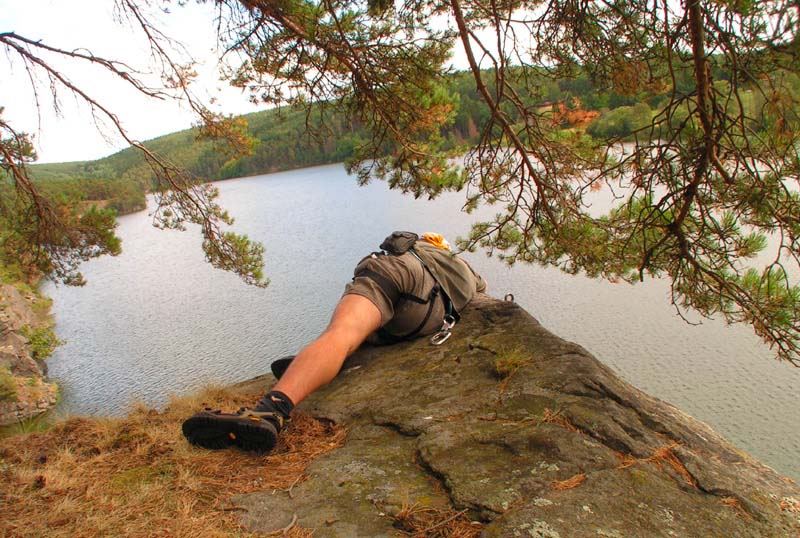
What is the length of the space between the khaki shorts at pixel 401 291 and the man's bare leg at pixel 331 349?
7cm

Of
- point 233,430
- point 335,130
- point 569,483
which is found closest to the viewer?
point 569,483

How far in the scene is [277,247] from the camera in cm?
1409

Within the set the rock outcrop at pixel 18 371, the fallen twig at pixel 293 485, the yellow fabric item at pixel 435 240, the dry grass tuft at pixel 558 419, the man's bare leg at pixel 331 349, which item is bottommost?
the rock outcrop at pixel 18 371

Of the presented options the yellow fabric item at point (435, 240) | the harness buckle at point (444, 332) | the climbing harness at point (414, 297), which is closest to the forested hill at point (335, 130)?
the yellow fabric item at point (435, 240)

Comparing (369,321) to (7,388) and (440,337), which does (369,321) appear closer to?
(440,337)

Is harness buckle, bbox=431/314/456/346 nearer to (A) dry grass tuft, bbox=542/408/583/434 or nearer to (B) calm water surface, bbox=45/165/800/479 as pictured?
(A) dry grass tuft, bbox=542/408/583/434

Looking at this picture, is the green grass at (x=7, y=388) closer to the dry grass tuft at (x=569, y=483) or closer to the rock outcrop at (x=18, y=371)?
the rock outcrop at (x=18, y=371)

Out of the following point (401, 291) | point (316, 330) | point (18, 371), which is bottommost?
point (18, 371)

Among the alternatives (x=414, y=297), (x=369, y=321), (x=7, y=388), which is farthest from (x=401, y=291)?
(x=7, y=388)

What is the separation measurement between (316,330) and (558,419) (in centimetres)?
659

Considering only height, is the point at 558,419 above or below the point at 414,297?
below

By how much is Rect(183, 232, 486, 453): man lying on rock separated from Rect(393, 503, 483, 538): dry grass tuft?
0.72m

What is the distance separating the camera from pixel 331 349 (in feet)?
8.29

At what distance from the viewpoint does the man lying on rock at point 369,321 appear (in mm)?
2080
